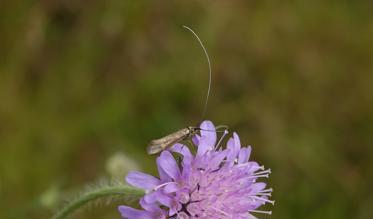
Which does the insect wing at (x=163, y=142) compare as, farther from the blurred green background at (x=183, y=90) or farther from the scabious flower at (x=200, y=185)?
the blurred green background at (x=183, y=90)

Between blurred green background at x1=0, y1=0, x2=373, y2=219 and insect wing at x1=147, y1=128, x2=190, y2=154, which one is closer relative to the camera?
insect wing at x1=147, y1=128, x2=190, y2=154

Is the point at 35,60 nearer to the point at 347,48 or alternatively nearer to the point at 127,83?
the point at 127,83

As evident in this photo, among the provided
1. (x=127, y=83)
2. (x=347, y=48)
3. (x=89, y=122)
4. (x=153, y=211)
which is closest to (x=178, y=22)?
(x=127, y=83)

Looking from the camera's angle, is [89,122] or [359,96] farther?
[359,96]

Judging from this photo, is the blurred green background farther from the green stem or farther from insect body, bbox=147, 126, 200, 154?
insect body, bbox=147, 126, 200, 154

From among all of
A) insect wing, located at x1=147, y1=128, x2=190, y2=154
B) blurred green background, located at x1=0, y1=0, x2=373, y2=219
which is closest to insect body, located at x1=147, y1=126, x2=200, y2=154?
insect wing, located at x1=147, y1=128, x2=190, y2=154

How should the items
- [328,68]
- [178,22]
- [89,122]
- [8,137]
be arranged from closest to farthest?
[8,137], [89,122], [178,22], [328,68]
